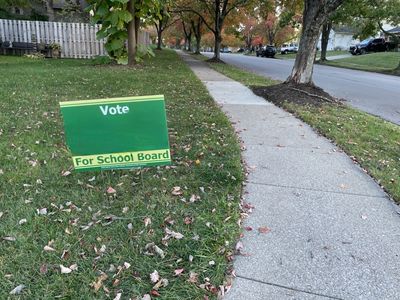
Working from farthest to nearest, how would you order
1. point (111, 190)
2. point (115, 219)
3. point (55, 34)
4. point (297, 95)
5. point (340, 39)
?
point (340, 39) < point (55, 34) < point (297, 95) < point (111, 190) < point (115, 219)

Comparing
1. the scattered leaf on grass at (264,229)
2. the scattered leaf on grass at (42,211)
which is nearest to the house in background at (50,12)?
the scattered leaf on grass at (42,211)

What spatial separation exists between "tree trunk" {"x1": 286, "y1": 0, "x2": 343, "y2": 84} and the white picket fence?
13.3m

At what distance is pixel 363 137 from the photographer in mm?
5621

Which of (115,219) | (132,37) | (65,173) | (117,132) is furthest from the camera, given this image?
(132,37)

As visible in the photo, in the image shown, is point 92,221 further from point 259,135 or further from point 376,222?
point 259,135

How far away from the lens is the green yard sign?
3.05 m

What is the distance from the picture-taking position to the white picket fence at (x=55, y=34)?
18.5 metres

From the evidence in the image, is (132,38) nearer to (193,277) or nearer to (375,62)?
(193,277)

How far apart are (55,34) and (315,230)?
63.1ft

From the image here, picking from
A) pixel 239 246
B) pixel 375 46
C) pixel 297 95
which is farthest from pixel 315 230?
pixel 375 46

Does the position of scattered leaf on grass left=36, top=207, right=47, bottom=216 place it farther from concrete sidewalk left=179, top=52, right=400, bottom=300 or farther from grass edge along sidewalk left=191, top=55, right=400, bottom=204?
grass edge along sidewalk left=191, top=55, right=400, bottom=204

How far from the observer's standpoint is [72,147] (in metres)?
3.22

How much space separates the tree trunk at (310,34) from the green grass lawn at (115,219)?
4.45m

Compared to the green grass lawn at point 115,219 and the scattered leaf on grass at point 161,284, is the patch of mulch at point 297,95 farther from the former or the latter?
the scattered leaf on grass at point 161,284
